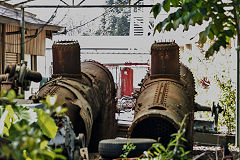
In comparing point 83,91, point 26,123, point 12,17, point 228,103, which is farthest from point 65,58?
point 26,123

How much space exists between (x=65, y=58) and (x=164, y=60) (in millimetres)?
2221

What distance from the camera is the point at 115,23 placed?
59.5 metres

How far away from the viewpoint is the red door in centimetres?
2753

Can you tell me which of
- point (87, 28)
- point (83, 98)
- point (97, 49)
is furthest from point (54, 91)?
point (87, 28)

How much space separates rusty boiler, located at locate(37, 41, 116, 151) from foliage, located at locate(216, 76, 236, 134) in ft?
11.5

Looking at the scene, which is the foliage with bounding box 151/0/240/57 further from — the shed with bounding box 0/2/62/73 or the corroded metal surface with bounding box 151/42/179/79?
the shed with bounding box 0/2/62/73

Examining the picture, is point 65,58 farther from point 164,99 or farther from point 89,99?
point 164,99

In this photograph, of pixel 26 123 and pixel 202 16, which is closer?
pixel 26 123

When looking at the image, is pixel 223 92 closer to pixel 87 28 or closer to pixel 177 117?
pixel 177 117

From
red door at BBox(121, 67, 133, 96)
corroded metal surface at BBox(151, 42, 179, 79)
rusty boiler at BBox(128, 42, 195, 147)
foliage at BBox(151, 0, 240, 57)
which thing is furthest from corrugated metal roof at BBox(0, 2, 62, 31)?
foliage at BBox(151, 0, 240, 57)

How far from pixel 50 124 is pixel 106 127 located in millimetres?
7534

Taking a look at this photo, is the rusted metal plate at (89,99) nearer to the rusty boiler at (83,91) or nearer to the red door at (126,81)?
the rusty boiler at (83,91)

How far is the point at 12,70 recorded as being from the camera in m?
7.23

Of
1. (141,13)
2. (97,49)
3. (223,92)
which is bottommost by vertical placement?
(223,92)
